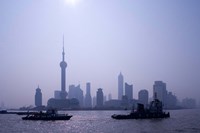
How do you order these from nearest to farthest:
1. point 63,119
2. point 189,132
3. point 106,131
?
point 189,132, point 106,131, point 63,119

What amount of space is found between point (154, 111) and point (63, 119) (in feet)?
168

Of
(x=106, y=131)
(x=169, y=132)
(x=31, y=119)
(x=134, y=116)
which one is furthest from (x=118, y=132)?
(x=31, y=119)

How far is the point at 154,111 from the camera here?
198125 millimetres

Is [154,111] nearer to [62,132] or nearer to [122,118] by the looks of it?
[122,118]

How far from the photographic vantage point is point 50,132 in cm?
11081

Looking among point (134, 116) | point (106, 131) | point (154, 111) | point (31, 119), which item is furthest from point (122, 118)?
point (106, 131)

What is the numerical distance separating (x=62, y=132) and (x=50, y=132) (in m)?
3.76

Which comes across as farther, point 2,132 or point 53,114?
point 53,114

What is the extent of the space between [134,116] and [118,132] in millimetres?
82082

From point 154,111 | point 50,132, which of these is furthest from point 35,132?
point 154,111

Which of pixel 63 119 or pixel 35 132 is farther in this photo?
pixel 63 119

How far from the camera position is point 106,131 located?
112062mm

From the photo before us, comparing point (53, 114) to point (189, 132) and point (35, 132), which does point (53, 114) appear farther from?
point (189, 132)

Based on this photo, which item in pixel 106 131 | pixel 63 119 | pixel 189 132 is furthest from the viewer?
pixel 63 119
